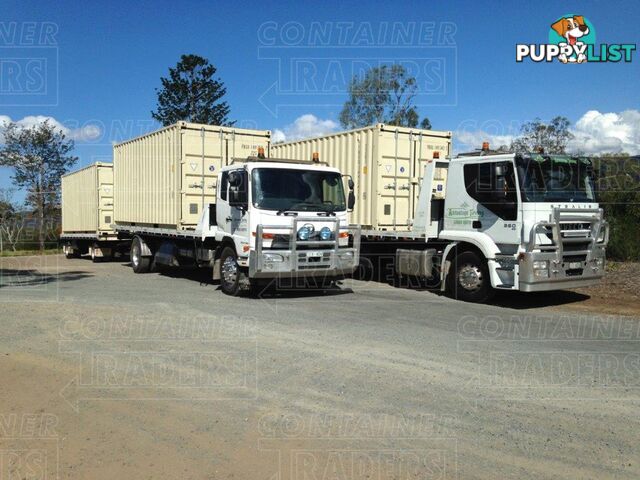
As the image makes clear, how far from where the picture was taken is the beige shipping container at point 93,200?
21031 mm

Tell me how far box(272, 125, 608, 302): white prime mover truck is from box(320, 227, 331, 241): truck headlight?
2189mm

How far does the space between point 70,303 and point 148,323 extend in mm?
2601

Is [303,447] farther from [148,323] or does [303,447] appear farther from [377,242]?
[377,242]

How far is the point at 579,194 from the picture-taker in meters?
10.8

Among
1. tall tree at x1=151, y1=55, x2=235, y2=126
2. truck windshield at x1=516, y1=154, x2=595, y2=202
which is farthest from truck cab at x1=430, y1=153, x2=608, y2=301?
tall tree at x1=151, y1=55, x2=235, y2=126

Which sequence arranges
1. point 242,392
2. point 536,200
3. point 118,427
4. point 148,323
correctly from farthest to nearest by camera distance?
point 536,200 < point 148,323 < point 242,392 < point 118,427

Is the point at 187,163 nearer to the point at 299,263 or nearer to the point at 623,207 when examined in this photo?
the point at 299,263

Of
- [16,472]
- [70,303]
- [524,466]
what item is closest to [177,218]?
[70,303]

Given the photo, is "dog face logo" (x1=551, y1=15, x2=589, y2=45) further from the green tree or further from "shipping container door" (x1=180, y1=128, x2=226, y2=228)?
"shipping container door" (x1=180, y1=128, x2=226, y2=228)

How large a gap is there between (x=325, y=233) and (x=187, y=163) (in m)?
4.63

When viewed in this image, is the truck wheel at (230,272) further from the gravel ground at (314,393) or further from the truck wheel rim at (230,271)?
the gravel ground at (314,393)

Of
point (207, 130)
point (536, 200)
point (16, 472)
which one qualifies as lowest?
point (16, 472)

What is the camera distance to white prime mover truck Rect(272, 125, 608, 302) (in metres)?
10.3

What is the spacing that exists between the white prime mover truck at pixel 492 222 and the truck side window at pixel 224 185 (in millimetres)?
3606
